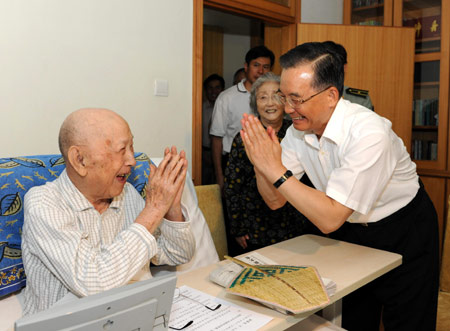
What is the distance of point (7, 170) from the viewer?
53.5 inches

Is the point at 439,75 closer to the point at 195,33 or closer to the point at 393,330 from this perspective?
the point at 195,33

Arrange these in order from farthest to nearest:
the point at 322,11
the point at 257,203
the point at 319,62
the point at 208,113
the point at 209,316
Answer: the point at 208,113, the point at 322,11, the point at 257,203, the point at 319,62, the point at 209,316

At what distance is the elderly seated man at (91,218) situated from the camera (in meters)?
1.08

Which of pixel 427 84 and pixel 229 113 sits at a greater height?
pixel 427 84

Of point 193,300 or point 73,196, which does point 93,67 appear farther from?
point 193,300

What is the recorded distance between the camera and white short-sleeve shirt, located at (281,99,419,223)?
132 centimetres

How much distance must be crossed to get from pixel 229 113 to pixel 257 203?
1.29 metres

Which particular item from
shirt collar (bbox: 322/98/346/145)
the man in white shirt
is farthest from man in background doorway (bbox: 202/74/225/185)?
shirt collar (bbox: 322/98/346/145)

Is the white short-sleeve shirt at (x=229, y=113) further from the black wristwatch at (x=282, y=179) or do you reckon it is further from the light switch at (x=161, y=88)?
the black wristwatch at (x=282, y=179)

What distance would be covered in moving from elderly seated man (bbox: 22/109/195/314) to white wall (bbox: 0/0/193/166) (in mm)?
1037

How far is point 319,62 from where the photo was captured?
1419 millimetres

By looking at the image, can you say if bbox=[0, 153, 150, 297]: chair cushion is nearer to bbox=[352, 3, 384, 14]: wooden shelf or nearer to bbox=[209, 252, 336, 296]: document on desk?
bbox=[209, 252, 336, 296]: document on desk

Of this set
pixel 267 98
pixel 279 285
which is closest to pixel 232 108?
pixel 267 98

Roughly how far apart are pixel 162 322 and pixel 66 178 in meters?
0.62
